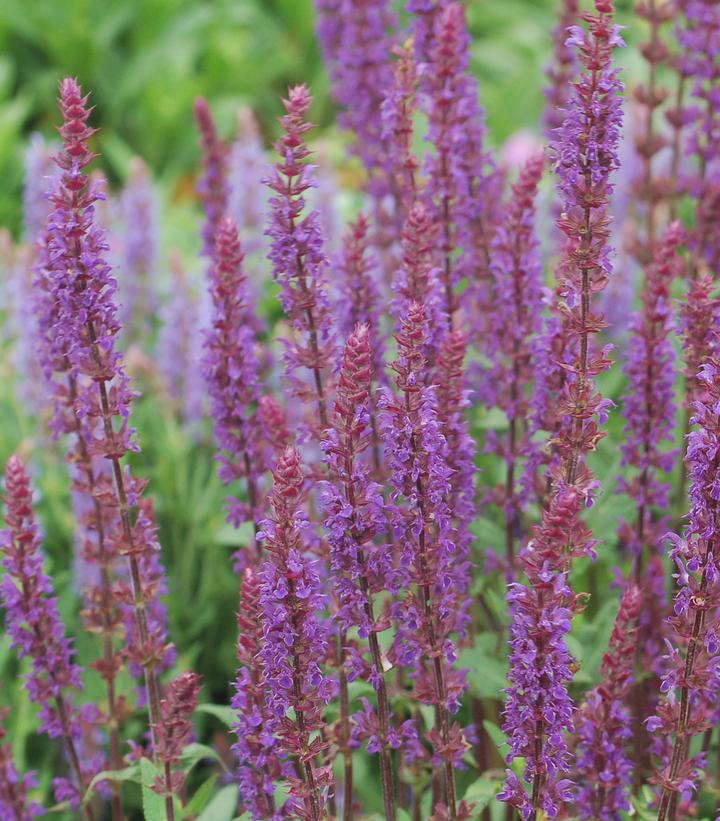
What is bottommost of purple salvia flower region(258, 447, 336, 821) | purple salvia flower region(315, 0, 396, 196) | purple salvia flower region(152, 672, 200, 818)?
purple salvia flower region(152, 672, 200, 818)

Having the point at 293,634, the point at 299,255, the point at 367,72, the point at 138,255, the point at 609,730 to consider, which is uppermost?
the point at 367,72

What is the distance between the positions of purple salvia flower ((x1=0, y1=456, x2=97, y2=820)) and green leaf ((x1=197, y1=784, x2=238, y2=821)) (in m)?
0.36

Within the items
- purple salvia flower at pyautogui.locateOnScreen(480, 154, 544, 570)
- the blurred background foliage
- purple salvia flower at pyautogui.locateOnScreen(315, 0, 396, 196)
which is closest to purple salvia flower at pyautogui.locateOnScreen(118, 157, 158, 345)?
purple salvia flower at pyautogui.locateOnScreen(315, 0, 396, 196)

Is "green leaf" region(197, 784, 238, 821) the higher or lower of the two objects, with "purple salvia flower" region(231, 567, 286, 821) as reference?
lower

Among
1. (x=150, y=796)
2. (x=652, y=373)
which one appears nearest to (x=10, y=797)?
(x=150, y=796)

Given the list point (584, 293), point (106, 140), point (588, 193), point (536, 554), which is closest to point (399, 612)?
point (536, 554)

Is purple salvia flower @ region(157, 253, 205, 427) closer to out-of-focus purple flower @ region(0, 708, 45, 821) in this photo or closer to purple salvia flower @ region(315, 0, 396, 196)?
purple salvia flower @ region(315, 0, 396, 196)

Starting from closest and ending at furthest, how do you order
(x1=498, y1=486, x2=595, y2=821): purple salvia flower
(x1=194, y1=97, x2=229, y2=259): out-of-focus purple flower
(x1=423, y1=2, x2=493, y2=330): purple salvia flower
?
(x1=498, y1=486, x2=595, y2=821): purple salvia flower → (x1=423, y1=2, x2=493, y2=330): purple salvia flower → (x1=194, y1=97, x2=229, y2=259): out-of-focus purple flower

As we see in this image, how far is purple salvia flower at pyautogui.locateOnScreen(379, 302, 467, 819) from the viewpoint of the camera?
7.46ft

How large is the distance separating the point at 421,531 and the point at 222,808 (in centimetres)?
125

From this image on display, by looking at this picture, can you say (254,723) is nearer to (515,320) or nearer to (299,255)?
(299,255)

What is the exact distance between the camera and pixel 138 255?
6164 millimetres

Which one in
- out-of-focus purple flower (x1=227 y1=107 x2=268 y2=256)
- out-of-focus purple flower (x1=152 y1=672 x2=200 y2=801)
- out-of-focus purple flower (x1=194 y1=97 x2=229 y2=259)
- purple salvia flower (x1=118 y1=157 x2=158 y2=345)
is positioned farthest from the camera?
out-of-focus purple flower (x1=227 y1=107 x2=268 y2=256)

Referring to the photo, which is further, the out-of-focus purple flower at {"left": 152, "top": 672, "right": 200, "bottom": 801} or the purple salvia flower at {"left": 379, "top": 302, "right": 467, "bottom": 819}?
the out-of-focus purple flower at {"left": 152, "top": 672, "right": 200, "bottom": 801}
